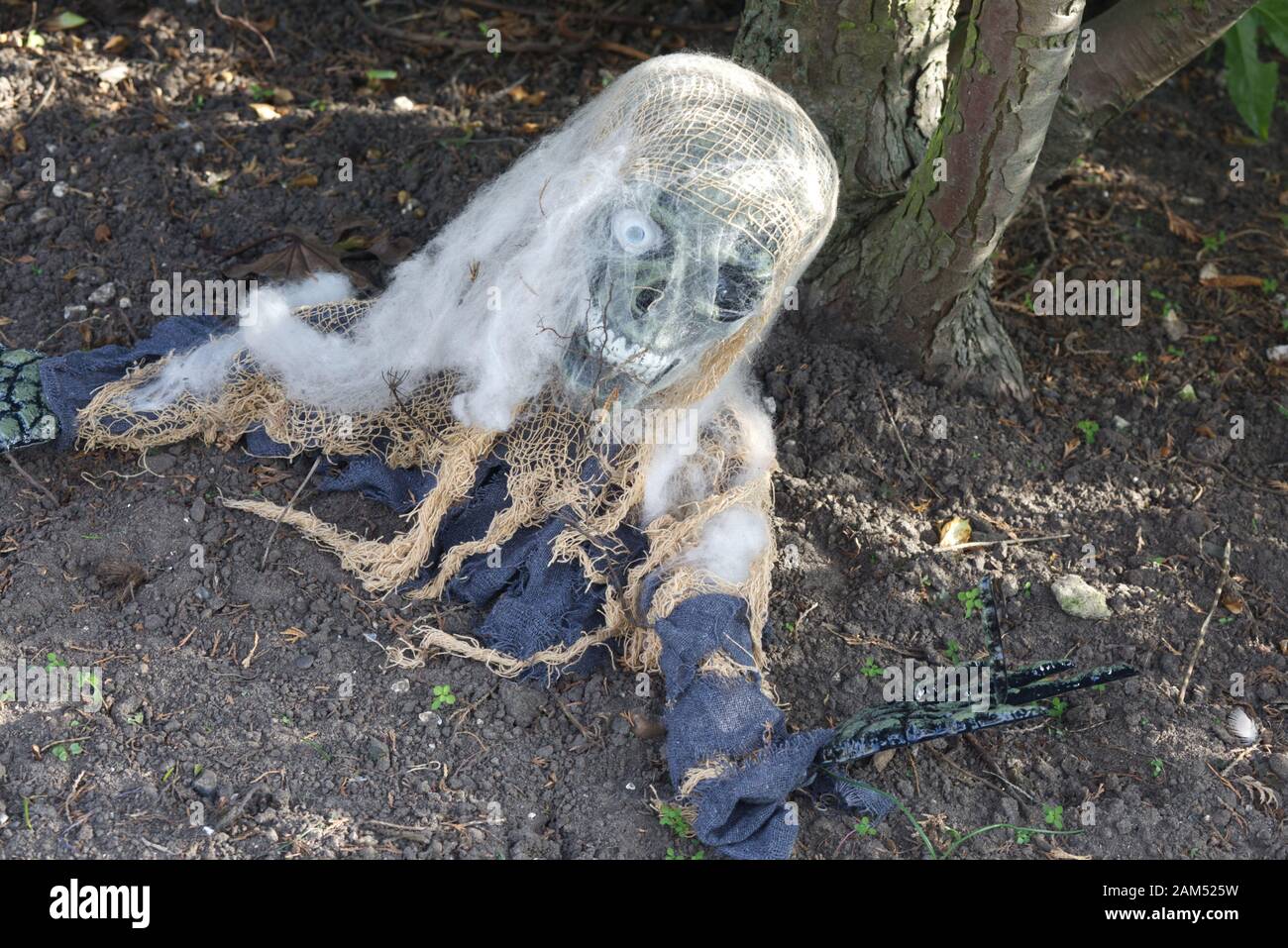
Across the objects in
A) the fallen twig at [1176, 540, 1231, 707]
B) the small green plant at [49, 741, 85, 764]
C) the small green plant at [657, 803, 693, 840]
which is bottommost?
the small green plant at [657, 803, 693, 840]

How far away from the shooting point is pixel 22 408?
2.93 meters

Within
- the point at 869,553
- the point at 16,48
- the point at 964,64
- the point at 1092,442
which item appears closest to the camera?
the point at 964,64

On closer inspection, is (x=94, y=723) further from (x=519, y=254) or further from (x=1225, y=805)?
(x=1225, y=805)

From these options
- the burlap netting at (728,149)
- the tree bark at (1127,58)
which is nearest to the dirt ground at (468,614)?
the tree bark at (1127,58)

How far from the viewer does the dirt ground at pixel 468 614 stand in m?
2.53

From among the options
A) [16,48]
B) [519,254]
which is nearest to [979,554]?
[519,254]

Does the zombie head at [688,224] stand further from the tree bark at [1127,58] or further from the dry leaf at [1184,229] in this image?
the dry leaf at [1184,229]

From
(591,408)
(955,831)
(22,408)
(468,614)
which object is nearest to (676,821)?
(955,831)

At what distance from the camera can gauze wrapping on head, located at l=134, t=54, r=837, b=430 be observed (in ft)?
7.82

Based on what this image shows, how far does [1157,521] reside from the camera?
320 centimetres

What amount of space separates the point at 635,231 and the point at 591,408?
0.43m

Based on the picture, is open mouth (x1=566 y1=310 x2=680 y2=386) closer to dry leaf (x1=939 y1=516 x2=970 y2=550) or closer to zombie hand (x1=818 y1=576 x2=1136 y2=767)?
zombie hand (x1=818 y1=576 x2=1136 y2=767)

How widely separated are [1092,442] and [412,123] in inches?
89.8

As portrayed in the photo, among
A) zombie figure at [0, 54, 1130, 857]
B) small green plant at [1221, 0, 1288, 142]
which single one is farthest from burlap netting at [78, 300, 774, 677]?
small green plant at [1221, 0, 1288, 142]
